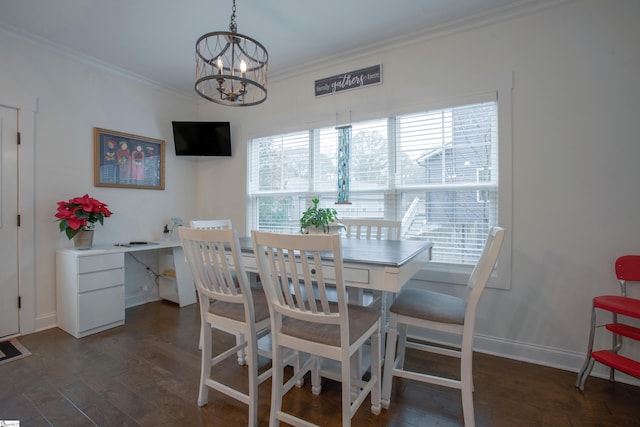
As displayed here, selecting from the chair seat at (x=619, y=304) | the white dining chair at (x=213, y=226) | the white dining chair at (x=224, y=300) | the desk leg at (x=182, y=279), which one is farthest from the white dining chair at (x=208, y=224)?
the chair seat at (x=619, y=304)

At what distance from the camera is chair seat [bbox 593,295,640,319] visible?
1708mm

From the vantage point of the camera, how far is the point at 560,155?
2.22 meters

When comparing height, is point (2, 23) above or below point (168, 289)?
above

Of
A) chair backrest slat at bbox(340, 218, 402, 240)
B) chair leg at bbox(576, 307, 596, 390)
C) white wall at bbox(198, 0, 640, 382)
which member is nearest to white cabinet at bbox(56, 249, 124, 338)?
chair backrest slat at bbox(340, 218, 402, 240)

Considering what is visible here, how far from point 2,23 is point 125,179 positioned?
1.63 m

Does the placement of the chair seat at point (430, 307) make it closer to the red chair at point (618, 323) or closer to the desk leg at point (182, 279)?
the red chair at point (618, 323)

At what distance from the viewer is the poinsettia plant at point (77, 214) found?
2.76 m

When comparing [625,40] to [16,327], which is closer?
[625,40]

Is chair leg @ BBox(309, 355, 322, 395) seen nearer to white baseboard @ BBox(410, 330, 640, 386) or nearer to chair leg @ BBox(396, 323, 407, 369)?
chair leg @ BBox(396, 323, 407, 369)

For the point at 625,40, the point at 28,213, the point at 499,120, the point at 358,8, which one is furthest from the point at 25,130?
the point at 625,40

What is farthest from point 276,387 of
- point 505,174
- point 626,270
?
point 626,270

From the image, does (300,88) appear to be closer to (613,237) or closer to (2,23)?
(2,23)

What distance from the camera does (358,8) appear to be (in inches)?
94.3

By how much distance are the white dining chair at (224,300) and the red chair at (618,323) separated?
80.7 inches
